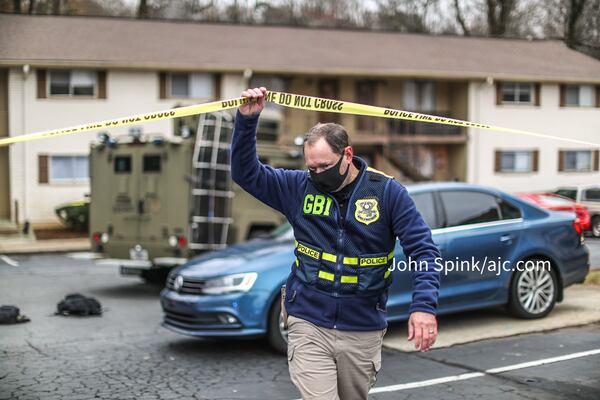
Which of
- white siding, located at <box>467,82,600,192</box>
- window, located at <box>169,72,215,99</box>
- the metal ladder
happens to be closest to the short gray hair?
the metal ladder

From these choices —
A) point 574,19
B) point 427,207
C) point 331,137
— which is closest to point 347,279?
point 331,137

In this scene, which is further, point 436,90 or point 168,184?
point 436,90

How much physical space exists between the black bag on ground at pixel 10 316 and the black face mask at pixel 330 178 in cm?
637

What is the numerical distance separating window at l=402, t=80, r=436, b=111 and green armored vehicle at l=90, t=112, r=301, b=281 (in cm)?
1914

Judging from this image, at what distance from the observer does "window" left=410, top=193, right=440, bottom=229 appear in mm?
7938

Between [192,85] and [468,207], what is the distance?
19.8 meters

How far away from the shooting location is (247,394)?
19.4ft

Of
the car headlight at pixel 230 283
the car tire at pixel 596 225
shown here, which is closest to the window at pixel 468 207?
the car tire at pixel 596 225

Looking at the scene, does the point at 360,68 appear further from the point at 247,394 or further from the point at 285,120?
the point at 247,394

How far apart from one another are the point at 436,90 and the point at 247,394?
2679 cm

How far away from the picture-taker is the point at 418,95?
3109 centimetres

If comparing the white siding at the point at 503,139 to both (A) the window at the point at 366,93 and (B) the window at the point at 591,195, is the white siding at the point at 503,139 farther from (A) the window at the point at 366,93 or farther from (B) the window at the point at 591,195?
(A) the window at the point at 366,93

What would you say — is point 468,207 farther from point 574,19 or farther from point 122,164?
point 122,164

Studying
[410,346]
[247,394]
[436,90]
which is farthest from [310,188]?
[436,90]
